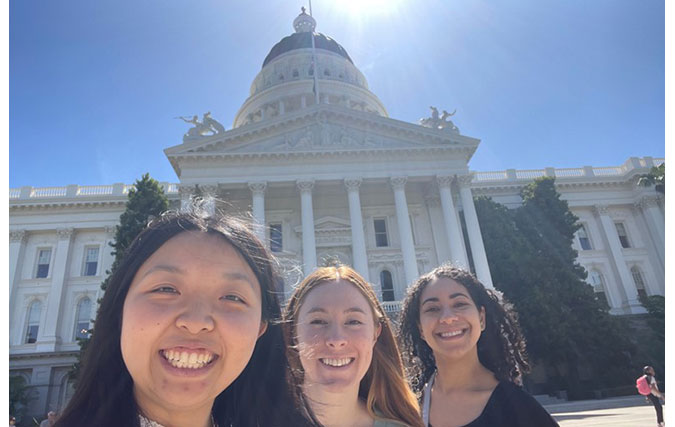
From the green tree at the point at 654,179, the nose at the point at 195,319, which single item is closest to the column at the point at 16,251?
the nose at the point at 195,319

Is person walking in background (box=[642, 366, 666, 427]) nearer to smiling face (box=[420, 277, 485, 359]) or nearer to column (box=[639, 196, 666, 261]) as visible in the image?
smiling face (box=[420, 277, 485, 359])

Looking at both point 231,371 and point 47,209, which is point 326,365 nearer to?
point 231,371

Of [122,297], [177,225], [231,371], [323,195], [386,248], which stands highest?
[323,195]

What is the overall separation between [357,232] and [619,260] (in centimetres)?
2429

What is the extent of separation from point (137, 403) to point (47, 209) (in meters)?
37.9

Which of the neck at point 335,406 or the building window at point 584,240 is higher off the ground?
the building window at point 584,240

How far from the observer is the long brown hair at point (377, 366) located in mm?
2572

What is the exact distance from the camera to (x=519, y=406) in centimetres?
271

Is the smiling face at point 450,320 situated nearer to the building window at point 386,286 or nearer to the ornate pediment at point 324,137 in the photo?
the ornate pediment at point 324,137

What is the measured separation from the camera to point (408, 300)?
411 cm

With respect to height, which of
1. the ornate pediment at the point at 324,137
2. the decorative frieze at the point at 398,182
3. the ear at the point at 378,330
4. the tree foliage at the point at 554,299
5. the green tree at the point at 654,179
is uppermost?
the ornate pediment at the point at 324,137

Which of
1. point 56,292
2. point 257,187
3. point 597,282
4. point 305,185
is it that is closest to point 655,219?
point 597,282

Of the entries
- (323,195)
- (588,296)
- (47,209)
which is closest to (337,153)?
(323,195)

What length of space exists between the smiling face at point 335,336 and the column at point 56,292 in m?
33.0
